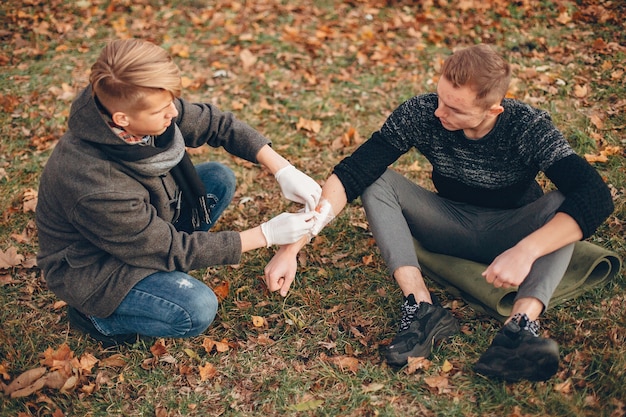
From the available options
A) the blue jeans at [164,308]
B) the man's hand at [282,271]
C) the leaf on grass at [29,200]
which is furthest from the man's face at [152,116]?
the leaf on grass at [29,200]

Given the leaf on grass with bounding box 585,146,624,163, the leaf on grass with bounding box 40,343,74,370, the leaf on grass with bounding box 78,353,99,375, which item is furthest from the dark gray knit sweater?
the leaf on grass with bounding box 40,343,74,370

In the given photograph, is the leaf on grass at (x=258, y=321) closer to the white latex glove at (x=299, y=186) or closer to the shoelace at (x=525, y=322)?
the white latex glove at (x=299, y=186)

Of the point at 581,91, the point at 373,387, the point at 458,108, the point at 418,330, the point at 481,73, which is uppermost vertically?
the point at 481,73

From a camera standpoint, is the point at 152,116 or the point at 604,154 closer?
the point at 152,116

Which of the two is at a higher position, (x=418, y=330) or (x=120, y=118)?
(x=120, y=118)

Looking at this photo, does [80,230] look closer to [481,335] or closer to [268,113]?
[481,335]

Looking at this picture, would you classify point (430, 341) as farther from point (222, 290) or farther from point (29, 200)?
point (29, 200)

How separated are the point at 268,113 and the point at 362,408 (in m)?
3.24

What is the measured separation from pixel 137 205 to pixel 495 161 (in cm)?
188

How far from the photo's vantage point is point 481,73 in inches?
109

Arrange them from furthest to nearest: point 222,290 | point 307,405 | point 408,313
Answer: point 222,290 → point 408,313 → point 307,405

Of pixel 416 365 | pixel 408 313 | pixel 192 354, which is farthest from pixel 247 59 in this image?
pixel 416 365

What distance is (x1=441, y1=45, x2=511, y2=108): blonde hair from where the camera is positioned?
2.78 metres

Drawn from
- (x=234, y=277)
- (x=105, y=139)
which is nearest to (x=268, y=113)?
(x=234, y=277)
